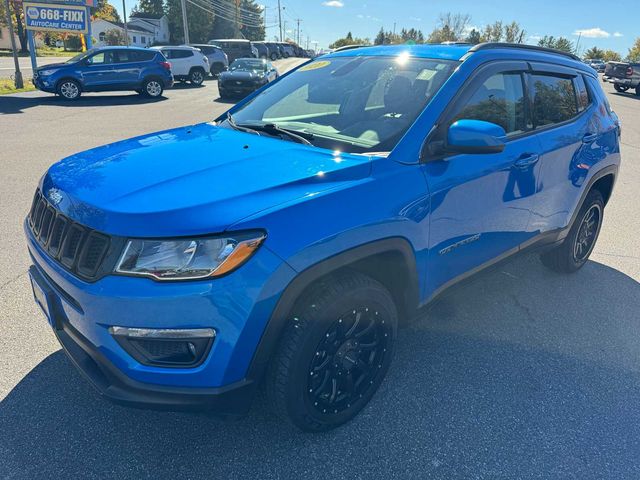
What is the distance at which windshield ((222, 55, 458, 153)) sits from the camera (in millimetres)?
2602

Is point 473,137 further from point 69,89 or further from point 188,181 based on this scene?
point 69,89

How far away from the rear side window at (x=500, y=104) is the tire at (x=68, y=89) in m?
16.0

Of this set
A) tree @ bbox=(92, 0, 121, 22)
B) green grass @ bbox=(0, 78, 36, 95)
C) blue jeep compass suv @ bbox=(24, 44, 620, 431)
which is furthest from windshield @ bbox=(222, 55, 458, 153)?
tree @ bbox=(92, 0, 121, 22)

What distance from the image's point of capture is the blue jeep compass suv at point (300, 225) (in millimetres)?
1841

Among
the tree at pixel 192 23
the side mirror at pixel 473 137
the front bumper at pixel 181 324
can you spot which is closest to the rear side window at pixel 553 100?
the side mirror at pixel 473 137

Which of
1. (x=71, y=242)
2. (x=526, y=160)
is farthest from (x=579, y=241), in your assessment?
(x=71, y=242)

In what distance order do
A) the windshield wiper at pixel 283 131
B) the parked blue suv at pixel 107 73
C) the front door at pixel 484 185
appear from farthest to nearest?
the parked blue suv at pixel 107 73
the windshield wiper at pixel 283 131
the front door at pixel 484 185

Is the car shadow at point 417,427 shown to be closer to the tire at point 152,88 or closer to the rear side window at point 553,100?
the rear side window at point 553,100

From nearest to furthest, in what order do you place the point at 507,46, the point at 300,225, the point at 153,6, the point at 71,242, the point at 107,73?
the point at 300,225, the point at 71,242, the point at 507,46, the point at 107,73, the point at 153,6

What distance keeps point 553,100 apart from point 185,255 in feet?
9.62

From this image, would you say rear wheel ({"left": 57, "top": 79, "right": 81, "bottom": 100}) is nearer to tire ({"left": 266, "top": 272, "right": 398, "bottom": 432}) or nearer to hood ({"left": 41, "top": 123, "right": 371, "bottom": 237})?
hood ({"left": 41, "top": 123, "right": 371, "bottom": 237})

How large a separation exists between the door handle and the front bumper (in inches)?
73.3

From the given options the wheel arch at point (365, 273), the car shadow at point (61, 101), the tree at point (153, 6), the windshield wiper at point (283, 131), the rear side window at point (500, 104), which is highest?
the tree at point (153, 6)

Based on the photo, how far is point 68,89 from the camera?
51.0ft
